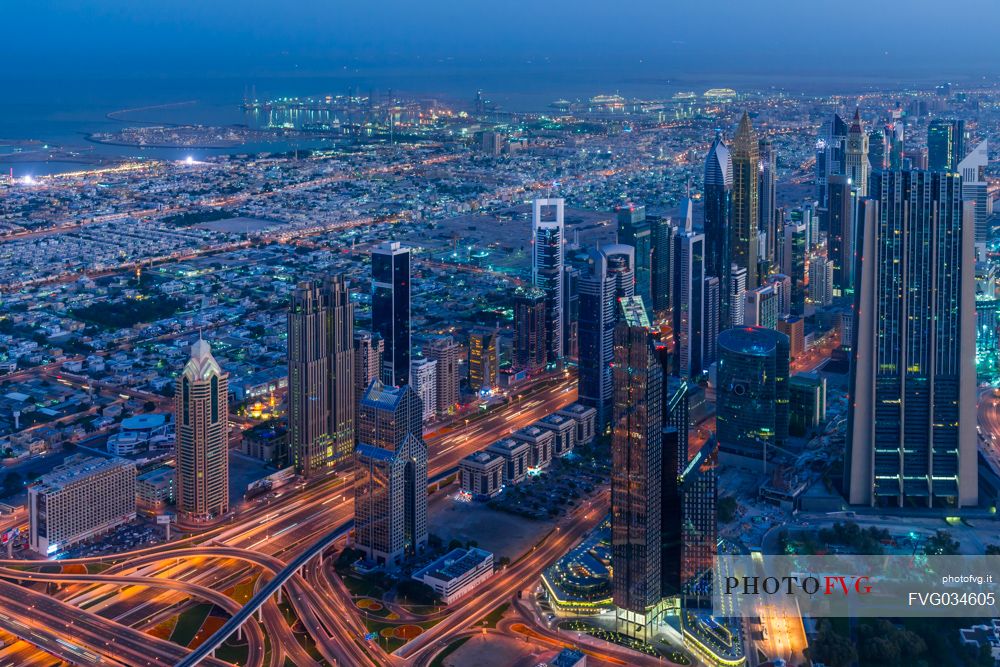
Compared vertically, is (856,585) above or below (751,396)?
below

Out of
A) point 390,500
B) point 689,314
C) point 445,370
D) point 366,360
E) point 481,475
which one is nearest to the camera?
point 390,500

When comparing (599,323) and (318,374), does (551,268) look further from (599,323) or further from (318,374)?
(318,374)

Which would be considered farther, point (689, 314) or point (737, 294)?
point (737, 294)

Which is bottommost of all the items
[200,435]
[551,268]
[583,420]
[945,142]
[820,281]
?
[583,420]

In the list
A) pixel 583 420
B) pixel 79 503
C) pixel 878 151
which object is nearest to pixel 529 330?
pixel 583 420

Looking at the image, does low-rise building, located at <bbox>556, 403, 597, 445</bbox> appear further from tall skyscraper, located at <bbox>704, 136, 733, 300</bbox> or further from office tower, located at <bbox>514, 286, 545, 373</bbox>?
tall skyscraper, located at <bbox>704, 136, 733, 300</bbox>

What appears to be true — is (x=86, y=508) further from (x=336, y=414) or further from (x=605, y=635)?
(x=605, y=635)

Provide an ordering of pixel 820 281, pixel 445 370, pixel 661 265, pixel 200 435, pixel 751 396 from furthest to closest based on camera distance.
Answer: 1. pixel 820 281
2. pixel 661 265
3. pixel 445 370
4. pixel 751 396
5. pixel 200 435
